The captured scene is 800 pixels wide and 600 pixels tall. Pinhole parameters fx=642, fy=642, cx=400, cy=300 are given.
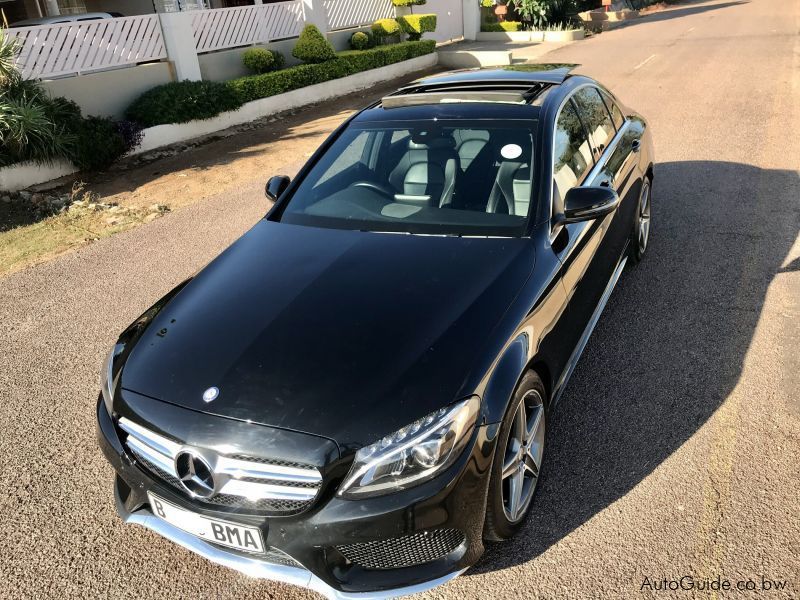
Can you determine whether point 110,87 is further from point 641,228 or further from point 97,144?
point 641,228

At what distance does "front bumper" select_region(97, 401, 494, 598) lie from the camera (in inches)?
87.0

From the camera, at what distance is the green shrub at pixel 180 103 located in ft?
35.7

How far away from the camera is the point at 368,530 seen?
221 cm

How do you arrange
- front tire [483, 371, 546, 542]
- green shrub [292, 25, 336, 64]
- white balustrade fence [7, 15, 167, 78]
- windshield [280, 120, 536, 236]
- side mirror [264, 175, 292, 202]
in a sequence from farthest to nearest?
green shrub [292, 25, 336, 64] < white balustrade fence [7, 15, 167, 78] < side mirror [264, 175, 292, 202] < windshield [280, 120, 536, 236] < front tire [483, 371, 546, 542]

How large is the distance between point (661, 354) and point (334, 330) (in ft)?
7.82

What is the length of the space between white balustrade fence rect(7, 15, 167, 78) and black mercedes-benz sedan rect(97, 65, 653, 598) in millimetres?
7867

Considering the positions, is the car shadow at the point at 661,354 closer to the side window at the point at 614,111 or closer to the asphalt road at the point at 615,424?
the asphalt road at the point at 615,424

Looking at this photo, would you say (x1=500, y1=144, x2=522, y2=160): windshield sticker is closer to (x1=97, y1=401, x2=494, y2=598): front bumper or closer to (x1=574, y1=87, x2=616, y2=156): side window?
(x1=574, y1=87, x2=616, y2=156): side window

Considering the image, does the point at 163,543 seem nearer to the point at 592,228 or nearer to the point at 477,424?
the point at 477,424

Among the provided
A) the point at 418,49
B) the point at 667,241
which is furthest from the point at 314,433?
the point at 418,49

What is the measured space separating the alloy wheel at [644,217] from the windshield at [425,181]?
1.98 metres

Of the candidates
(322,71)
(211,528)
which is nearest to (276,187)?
(211,528)

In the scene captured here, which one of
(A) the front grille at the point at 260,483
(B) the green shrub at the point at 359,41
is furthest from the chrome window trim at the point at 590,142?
(B) the green shrub at the point at 359,41

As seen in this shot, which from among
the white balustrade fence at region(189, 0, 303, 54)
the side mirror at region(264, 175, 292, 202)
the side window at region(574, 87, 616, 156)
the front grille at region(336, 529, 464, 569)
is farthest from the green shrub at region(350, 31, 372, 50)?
the front grille at region(336, 529, 464, 569)
